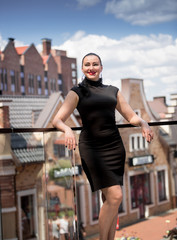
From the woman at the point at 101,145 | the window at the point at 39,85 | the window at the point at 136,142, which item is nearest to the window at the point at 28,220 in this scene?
the woman at the point at 101,145

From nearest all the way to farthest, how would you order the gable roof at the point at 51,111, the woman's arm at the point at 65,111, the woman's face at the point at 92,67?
1. the woman's arm at the point at 65,111
2. the woman's face at the point at 92,67
3. the gable roof at the point at 51,111

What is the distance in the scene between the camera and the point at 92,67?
215cm

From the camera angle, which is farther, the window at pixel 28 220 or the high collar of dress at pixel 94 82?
the window at pixel 28 220

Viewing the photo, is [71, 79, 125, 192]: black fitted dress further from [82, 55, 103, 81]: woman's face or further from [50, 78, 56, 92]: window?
[50, 78, 56, 92]: window

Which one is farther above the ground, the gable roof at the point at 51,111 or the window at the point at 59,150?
the gable roof at the point at 51,111

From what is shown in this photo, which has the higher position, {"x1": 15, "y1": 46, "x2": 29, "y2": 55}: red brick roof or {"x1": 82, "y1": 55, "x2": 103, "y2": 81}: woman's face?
{"x1": 15, "y1": 46, "x2": 29, "y2": 55}: red brick roof

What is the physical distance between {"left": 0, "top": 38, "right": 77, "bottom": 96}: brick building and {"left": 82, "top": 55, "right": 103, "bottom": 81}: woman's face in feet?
137

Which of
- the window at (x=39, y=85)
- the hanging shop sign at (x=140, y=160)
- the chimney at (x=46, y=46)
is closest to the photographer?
the hanging shop sign at (x=140, y=160)

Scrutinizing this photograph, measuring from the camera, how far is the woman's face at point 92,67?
2.15 meters

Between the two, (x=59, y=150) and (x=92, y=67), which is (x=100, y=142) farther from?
(x=59, y=150)

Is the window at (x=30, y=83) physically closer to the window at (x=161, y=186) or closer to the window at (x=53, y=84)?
the window at (x=53, y=84)

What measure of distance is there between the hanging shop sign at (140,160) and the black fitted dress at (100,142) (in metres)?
19.5

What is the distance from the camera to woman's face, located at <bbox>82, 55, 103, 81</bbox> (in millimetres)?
2150

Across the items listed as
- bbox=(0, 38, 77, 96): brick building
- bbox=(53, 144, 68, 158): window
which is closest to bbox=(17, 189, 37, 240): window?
bbox=(53, 144, 68, 158): window
